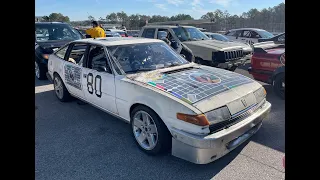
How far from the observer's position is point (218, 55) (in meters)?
7.21

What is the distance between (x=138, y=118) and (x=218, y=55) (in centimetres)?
463

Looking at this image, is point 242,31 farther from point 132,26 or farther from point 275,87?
point 132,26

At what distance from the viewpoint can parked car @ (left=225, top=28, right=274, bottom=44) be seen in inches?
476

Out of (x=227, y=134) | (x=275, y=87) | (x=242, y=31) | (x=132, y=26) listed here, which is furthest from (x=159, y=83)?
(x=132, y=26)

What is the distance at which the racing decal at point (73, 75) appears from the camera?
4488 mm

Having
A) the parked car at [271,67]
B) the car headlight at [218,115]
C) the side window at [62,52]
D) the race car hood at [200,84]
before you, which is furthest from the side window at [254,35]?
the car headlight at [218,115]

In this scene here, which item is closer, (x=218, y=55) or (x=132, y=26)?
(x=218, y=55)

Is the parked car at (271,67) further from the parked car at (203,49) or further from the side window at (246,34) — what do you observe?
the side window at (246,34)

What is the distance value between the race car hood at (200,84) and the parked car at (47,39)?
203 inches

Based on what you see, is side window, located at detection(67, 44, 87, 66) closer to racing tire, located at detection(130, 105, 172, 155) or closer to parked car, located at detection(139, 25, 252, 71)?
racing tire, located at detection(130, 105, 172, 155)

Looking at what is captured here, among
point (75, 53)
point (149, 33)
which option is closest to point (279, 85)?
point (75, 53)

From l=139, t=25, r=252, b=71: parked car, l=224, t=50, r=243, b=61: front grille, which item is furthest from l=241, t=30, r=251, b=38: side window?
l=224, t=50, r=243, b=61: front grille

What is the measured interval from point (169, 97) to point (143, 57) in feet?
4.53
